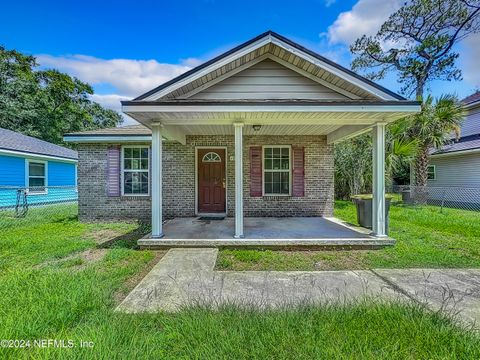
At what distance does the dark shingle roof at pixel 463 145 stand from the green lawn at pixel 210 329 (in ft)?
47.2

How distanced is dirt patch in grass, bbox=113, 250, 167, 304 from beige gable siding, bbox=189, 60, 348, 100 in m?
3.77

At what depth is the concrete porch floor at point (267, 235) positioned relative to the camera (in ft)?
19.0

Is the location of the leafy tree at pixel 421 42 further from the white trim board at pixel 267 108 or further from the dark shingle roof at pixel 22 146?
the dark shingle roof at pixel 22 146

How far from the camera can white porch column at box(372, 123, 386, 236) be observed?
6.01 meters

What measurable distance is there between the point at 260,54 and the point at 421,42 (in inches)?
716

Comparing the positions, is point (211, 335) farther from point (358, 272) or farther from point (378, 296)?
point (358, 272)

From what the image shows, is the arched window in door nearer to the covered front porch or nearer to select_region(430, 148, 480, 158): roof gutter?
the covered front porch

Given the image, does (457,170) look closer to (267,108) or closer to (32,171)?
(267,108)

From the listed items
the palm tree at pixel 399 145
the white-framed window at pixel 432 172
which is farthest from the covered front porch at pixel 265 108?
the white-framed window at pixel 432 172

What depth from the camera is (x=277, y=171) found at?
925 centimetres

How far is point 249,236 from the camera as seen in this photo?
6180mm

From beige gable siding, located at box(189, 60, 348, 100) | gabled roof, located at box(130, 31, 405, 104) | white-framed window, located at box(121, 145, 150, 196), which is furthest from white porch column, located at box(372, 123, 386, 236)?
white-framed window, located at box(121, 145, 150, 196)

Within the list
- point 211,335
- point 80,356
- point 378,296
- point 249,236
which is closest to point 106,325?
point 80,356

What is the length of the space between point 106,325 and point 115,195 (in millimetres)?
7293
